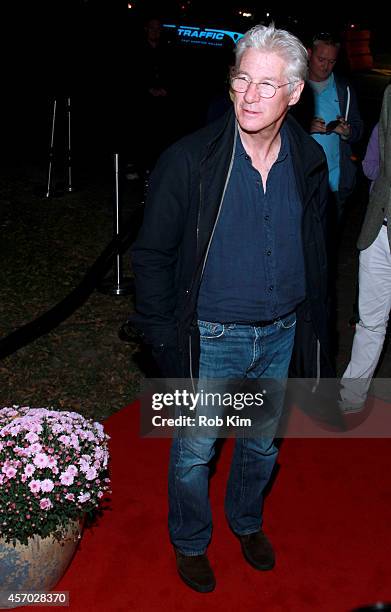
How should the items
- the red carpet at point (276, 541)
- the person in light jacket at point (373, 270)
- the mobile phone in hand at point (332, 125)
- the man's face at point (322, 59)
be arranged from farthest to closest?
the mobile phone in hand at point (332, 125) → the man's face at point (322, 59) → the person in light jacket at point (373, 270) → the red carpet at point (276, 541)

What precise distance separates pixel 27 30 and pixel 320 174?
20.4m

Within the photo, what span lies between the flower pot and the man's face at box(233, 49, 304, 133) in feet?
5.33

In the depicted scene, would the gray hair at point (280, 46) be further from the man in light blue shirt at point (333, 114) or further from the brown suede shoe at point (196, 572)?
the man in light blue shirt at point (333, 114)

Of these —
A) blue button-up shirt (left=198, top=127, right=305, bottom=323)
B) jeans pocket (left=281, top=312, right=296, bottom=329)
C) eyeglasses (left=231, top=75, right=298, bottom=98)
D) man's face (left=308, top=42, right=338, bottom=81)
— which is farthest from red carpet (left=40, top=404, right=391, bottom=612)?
man's face (left=308, top=42, right=338, bottom=81)

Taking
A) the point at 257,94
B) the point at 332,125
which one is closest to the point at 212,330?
the point at 257,94

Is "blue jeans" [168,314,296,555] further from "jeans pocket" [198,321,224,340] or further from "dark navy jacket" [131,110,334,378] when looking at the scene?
"dark navy jacket" [131,110,334,378]

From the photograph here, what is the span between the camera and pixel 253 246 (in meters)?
2.90

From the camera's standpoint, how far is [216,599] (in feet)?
11.0

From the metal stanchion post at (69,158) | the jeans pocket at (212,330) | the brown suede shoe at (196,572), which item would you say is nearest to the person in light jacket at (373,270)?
the jeans pocket at (212,330)

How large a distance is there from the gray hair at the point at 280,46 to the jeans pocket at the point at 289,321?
873 mm

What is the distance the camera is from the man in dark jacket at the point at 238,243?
9.09 feet

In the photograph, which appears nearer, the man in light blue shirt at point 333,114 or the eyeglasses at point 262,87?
the eyeglasses at point 262,87

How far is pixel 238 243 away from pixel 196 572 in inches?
55.7

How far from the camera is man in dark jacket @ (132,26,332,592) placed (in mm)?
2770
